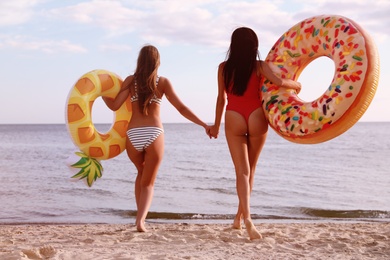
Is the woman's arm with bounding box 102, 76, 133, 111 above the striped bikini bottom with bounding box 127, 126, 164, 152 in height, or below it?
above

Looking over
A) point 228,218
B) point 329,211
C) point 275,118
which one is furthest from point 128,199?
point 275,118

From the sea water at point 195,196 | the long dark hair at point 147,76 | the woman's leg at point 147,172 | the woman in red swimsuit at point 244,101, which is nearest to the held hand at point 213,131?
the woman in red swimsuit at point 244,101

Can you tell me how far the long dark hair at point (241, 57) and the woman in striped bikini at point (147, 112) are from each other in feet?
1.89

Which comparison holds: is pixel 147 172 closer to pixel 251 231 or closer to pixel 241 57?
pixel 251 231

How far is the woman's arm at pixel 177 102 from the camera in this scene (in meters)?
5.42

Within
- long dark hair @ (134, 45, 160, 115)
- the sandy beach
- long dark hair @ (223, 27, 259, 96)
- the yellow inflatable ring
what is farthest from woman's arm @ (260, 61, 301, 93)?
the yellow inflatable ring

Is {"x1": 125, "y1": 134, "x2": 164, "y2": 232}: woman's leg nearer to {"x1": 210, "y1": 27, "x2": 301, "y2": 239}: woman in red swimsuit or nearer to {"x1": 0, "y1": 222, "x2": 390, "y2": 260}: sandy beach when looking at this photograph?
{"x1": 0, "y1": 222, "x2": 390, "y2": 260}: sandy beach

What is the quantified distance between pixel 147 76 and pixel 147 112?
1.12ft

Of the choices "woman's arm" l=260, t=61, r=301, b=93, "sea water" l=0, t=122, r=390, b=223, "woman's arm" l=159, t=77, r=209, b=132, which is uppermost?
"woman's arm" l=260, t=61, r=301, b=93

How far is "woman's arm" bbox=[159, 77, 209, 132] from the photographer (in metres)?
5.42

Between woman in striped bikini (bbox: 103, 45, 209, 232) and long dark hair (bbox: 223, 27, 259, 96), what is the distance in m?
0.58

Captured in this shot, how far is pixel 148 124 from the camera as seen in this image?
5.33 metres

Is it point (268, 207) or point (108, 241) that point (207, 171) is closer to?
point (268, 207)

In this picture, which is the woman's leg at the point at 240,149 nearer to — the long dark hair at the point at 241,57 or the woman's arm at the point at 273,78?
the long dark hair at the point at 241,57
